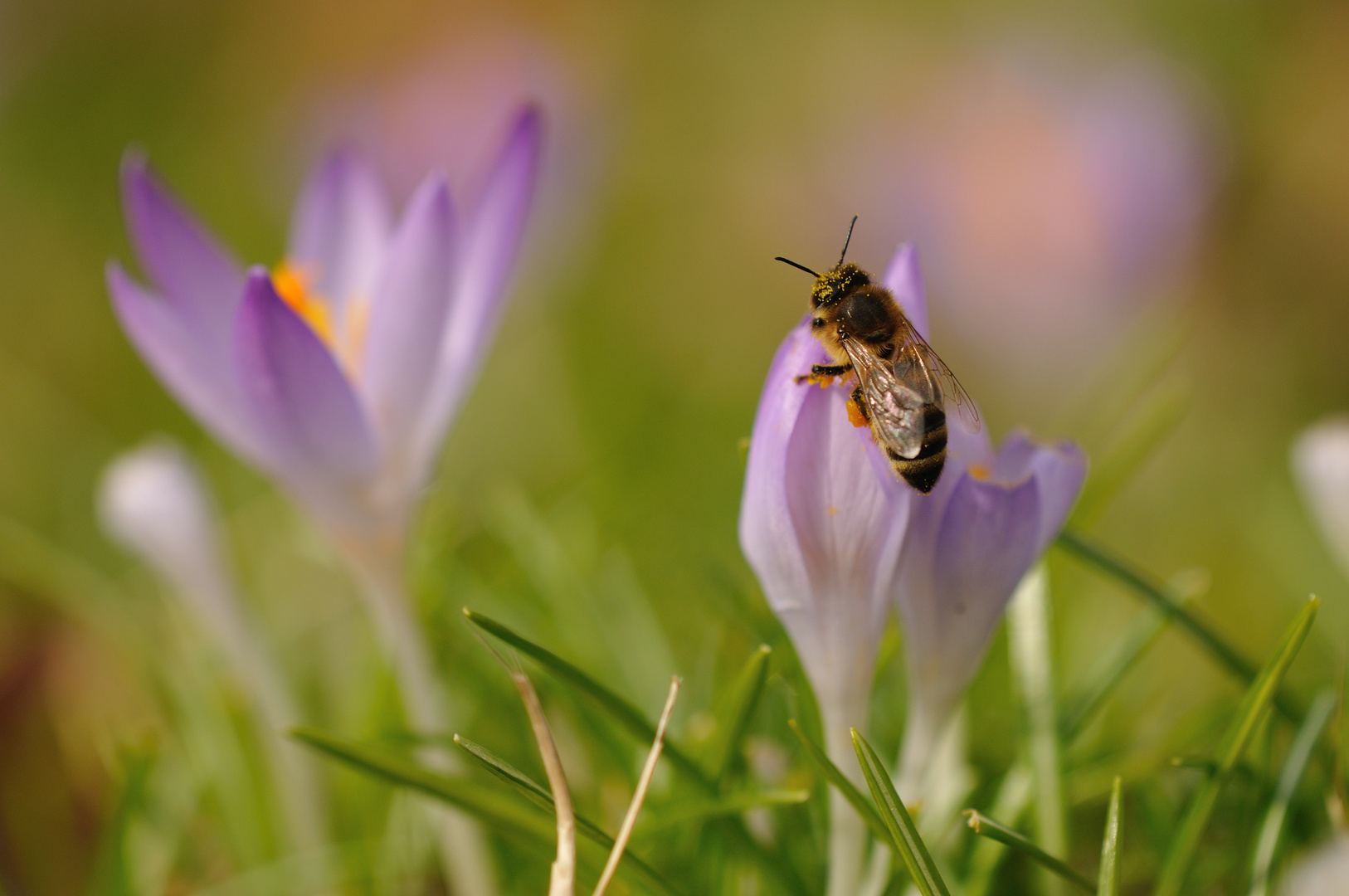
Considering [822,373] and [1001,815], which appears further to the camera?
[1001,815]

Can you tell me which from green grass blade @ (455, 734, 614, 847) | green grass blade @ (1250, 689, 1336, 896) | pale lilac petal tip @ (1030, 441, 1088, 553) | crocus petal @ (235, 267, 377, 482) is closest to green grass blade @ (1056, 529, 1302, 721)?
green grass blade @ (1250, 689, 1336, 896)

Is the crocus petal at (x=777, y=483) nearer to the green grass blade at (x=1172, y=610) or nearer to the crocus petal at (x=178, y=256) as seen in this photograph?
the green grass blade at (x=1172, y=610)

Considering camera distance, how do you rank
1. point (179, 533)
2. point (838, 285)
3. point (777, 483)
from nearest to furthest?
point (777, 483) → point (838, 285) → point (179, 533)

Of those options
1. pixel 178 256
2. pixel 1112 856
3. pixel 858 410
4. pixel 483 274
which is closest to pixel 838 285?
pixel 858 410

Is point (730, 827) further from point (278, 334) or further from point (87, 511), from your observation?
point (87, 511)

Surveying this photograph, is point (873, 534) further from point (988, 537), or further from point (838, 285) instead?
point (838, 285)

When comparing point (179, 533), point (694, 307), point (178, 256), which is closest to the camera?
point (178, 256)

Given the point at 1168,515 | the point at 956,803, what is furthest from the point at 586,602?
the point at 1168,515

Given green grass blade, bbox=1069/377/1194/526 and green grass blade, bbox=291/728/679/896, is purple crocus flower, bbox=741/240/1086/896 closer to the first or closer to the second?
green grass blade, bbox=291/728/679/896
